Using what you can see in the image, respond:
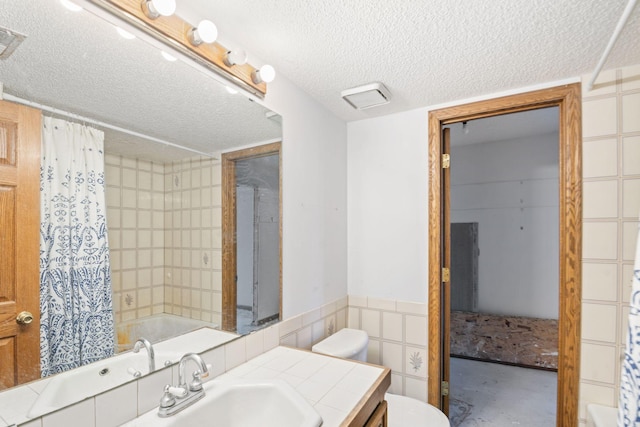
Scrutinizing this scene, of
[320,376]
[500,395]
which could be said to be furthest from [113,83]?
[500,395]

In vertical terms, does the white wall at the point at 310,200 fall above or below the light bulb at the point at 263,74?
below

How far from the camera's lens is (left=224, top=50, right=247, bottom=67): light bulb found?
4.10ft

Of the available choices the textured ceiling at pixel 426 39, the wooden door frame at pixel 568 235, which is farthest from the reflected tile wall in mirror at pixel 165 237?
the wooden door frame at pixel 568 235

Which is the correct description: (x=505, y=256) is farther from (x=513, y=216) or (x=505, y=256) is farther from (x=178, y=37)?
(x=178, y=37)

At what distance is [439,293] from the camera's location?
1.96 m

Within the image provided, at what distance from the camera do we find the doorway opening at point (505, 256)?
9.68 ft

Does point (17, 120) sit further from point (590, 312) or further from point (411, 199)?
point (590, 312)

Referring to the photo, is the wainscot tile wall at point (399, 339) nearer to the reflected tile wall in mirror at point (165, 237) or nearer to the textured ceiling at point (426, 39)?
the reflected tile wall in mirror at point (165, 237)

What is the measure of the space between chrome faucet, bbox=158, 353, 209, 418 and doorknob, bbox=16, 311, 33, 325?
1.30 ft

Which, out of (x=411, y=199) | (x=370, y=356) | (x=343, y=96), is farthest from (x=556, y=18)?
(x=370, y=356)

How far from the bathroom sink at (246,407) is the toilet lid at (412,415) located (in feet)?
2.72

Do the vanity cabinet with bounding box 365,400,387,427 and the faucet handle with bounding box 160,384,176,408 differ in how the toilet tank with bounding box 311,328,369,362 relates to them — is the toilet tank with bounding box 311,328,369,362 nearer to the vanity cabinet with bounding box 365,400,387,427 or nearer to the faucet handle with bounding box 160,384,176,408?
the vanity cabinet with bounding box 365,400,387,427

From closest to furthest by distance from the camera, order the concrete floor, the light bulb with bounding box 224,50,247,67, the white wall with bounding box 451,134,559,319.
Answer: the light bulb with bounding box 224,50,247,67, the concrete floor, the white wall with bounding box 451,134,559,319

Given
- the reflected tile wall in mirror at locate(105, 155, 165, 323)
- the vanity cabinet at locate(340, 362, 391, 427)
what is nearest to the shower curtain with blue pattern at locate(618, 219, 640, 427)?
the vanity cabinet at locate(340, 362, 391, 427)
